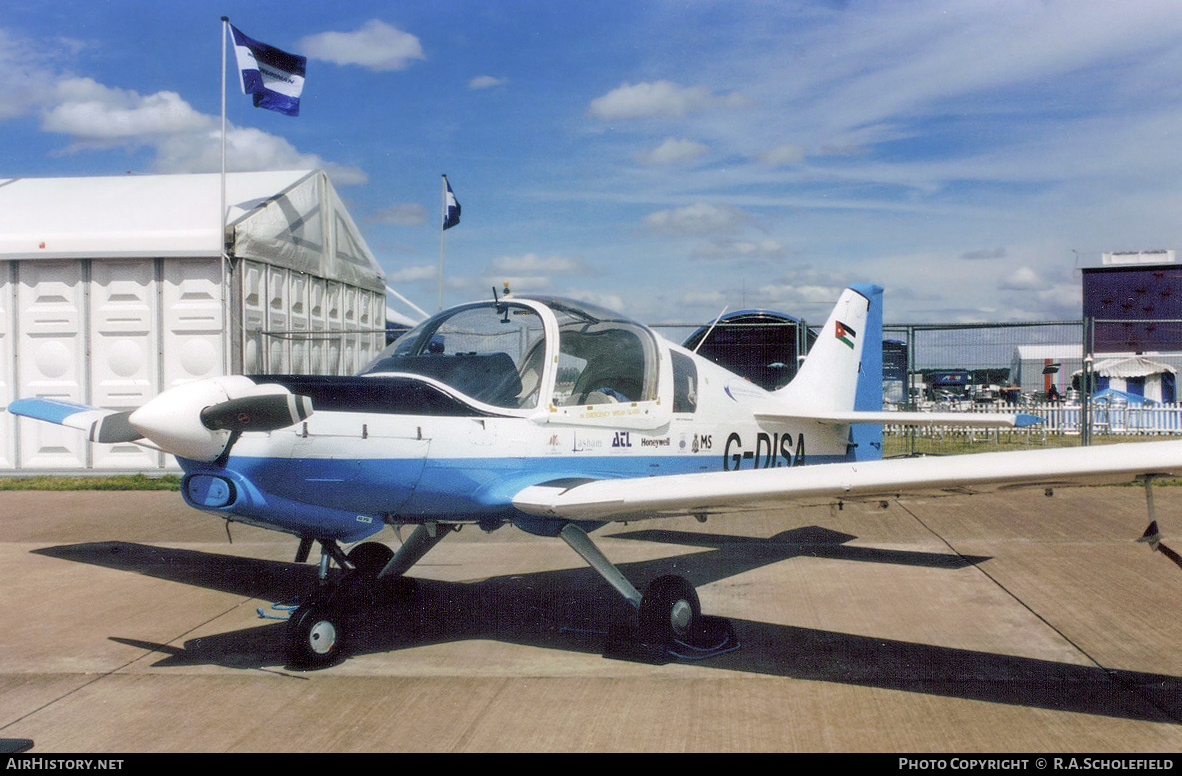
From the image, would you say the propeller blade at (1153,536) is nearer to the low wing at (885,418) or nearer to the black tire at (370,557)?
the low wing at (885,418)

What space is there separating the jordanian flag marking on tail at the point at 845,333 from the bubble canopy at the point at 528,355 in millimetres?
2692

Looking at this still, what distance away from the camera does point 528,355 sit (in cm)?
505

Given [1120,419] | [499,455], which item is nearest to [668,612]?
[499,455]

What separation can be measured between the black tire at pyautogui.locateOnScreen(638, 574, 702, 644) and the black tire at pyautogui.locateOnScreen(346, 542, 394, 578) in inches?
83.1

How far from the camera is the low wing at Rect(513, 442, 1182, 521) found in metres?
3.73

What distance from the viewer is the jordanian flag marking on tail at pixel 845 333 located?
25.0 ft

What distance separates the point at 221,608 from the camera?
227 inches

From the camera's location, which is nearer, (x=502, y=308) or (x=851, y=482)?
(x=851, y=482)

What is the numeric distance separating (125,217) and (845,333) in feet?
32.7

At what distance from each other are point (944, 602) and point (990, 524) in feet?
10.7

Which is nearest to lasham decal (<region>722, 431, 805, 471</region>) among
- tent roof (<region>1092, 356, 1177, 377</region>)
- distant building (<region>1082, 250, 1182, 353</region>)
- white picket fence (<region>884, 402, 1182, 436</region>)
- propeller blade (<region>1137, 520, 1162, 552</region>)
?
propeller blade (<region>1137, 520, 1162, 552</region>)

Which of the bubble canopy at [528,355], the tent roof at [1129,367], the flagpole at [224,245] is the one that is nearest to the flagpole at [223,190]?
the flagpole at [224,245]

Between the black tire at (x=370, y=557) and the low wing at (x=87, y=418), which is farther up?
the low wing at (x=87, y=418)

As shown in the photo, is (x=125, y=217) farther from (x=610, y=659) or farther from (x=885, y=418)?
(x=610, y=659)
